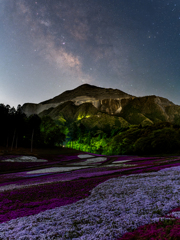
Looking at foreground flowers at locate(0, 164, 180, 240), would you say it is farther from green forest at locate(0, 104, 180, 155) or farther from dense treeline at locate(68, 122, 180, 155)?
green forest at locate(0, 104, 180, 155)

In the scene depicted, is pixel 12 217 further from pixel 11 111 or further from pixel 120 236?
pixel 11 111

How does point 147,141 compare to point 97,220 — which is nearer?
point 97,220

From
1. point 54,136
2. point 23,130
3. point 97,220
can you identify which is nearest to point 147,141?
point 54,136

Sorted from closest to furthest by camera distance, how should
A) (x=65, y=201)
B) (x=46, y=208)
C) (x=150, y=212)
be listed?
(x=150, y=212) < (x=46, y=208) < (x=65, y=201)

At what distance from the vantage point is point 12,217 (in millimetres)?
6883

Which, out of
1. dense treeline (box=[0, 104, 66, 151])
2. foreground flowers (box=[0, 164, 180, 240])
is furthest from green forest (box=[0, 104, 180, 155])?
foreground flowers (box=[0, 164, 180, 240])

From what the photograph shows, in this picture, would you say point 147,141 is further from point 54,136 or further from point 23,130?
point 23,130

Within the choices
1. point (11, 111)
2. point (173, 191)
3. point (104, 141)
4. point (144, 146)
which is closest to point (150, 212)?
point (173, 191)

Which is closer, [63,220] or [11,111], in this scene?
[63,220]

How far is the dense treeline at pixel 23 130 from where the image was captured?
57.9 m

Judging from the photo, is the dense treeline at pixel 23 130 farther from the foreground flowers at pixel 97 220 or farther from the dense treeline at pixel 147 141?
the foreground flowers at pixel 97 220

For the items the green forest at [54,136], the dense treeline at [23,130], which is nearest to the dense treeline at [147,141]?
the green forest at [54,136]

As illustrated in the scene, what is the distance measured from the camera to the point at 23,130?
6488cm

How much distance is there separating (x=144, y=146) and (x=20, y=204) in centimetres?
5134
